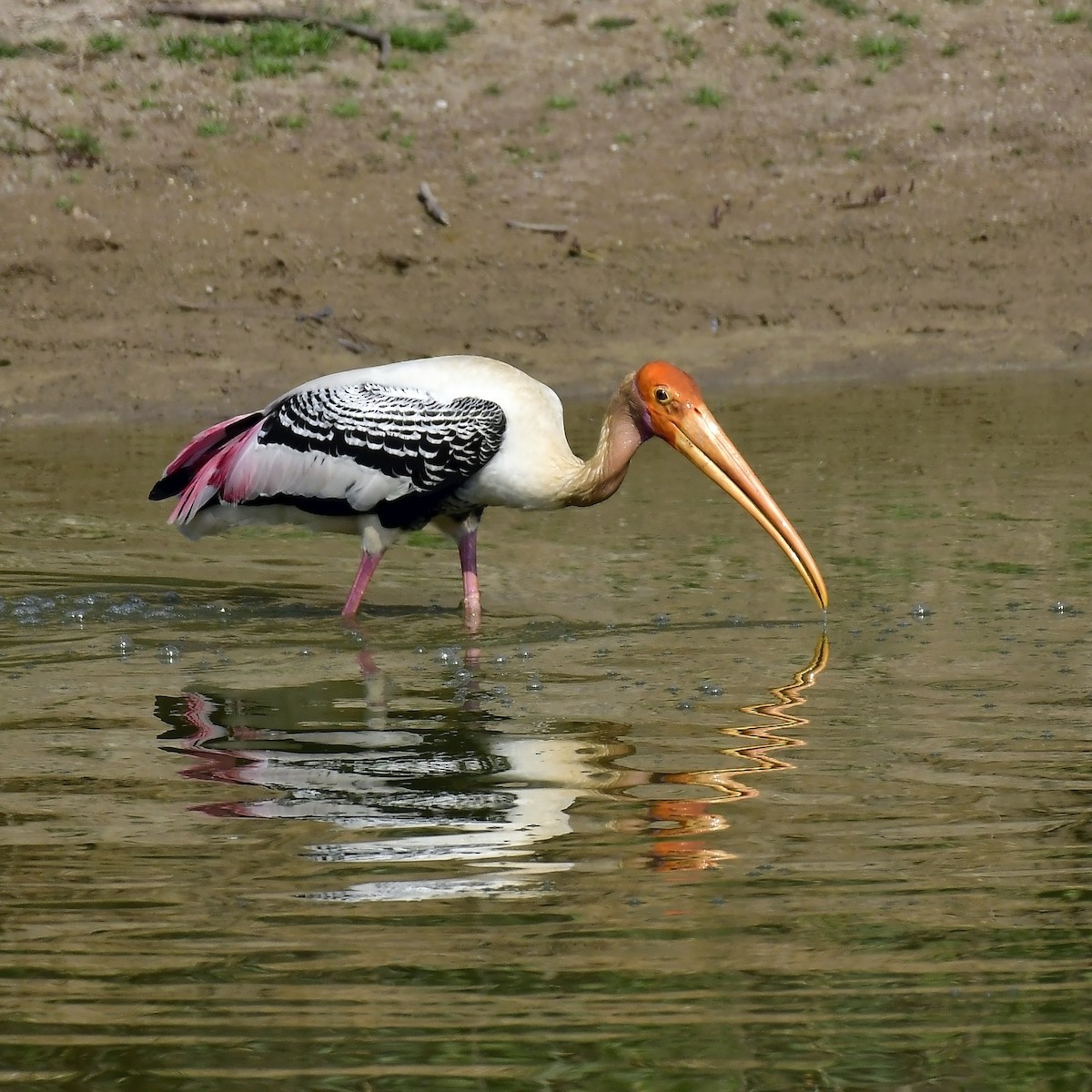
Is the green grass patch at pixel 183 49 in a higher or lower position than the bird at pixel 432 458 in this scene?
higher

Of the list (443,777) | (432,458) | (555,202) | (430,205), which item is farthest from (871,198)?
(443,777)

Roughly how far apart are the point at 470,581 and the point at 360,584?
38 centimetres

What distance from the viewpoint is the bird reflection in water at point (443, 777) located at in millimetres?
4312

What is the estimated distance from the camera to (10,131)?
13391mm

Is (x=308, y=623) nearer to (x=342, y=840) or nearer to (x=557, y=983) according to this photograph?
(x=342, y=840)

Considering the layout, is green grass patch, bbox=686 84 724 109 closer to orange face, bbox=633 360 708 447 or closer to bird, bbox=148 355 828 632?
bird, bbox=148 355 828 632

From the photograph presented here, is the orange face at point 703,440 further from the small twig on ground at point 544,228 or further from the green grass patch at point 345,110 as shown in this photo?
the green grass patch at point 345,110

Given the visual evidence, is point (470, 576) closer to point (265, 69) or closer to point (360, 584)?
point (360, 584)

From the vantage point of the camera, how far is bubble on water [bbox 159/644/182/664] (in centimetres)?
665

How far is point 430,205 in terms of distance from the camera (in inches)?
516

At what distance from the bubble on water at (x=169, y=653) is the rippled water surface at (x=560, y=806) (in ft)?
0.05

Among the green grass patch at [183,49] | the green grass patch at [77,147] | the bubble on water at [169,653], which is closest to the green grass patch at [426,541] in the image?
the bubble on water at [169,653]

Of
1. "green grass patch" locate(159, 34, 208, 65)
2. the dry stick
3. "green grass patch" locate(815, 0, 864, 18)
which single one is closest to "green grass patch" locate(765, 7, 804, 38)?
"green grass patch" locate(815, 0, 864, 18)

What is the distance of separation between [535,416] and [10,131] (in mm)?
7410
